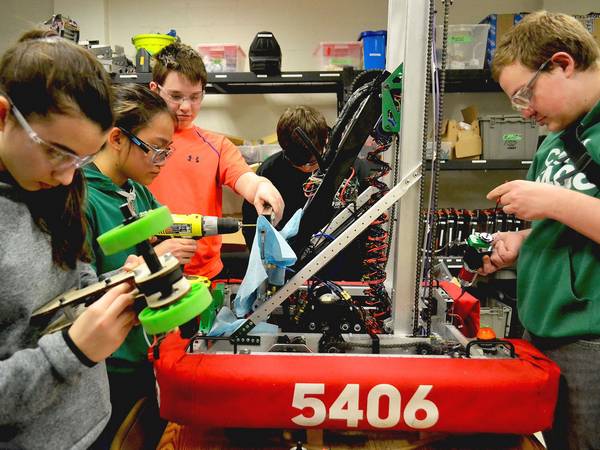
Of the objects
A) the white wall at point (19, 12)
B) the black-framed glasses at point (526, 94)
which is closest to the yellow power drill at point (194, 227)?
the black-framed glasses at point (526, 94)

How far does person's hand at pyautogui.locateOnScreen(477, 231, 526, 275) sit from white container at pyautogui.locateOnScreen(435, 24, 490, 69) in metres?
2.42

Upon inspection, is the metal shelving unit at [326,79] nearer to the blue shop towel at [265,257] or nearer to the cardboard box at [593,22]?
the cardboard box at [593,22]

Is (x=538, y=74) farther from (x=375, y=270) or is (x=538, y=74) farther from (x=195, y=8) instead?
(x=195, y=8)

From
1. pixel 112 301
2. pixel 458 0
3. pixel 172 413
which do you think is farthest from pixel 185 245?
pixel 458 0

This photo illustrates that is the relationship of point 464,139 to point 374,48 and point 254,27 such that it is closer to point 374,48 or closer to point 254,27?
point 374,48

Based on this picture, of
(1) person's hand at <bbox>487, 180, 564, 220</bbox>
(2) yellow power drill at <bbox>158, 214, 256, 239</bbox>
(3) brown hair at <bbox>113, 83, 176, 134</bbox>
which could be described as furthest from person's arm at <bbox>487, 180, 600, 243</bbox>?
(3) brown hair at <bbox>113, 83, 176, 134</bbox>

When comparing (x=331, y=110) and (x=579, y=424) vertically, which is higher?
(x=331, y=110)

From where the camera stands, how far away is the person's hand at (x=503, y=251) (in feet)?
3.94

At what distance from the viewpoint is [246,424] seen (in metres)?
0.92

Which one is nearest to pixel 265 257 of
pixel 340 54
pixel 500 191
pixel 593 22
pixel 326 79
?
pixel 500 191

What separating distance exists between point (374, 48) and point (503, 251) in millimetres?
2567

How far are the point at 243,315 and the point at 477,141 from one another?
2.88 m

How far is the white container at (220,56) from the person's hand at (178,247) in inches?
105

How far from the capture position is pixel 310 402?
35.4 inches
